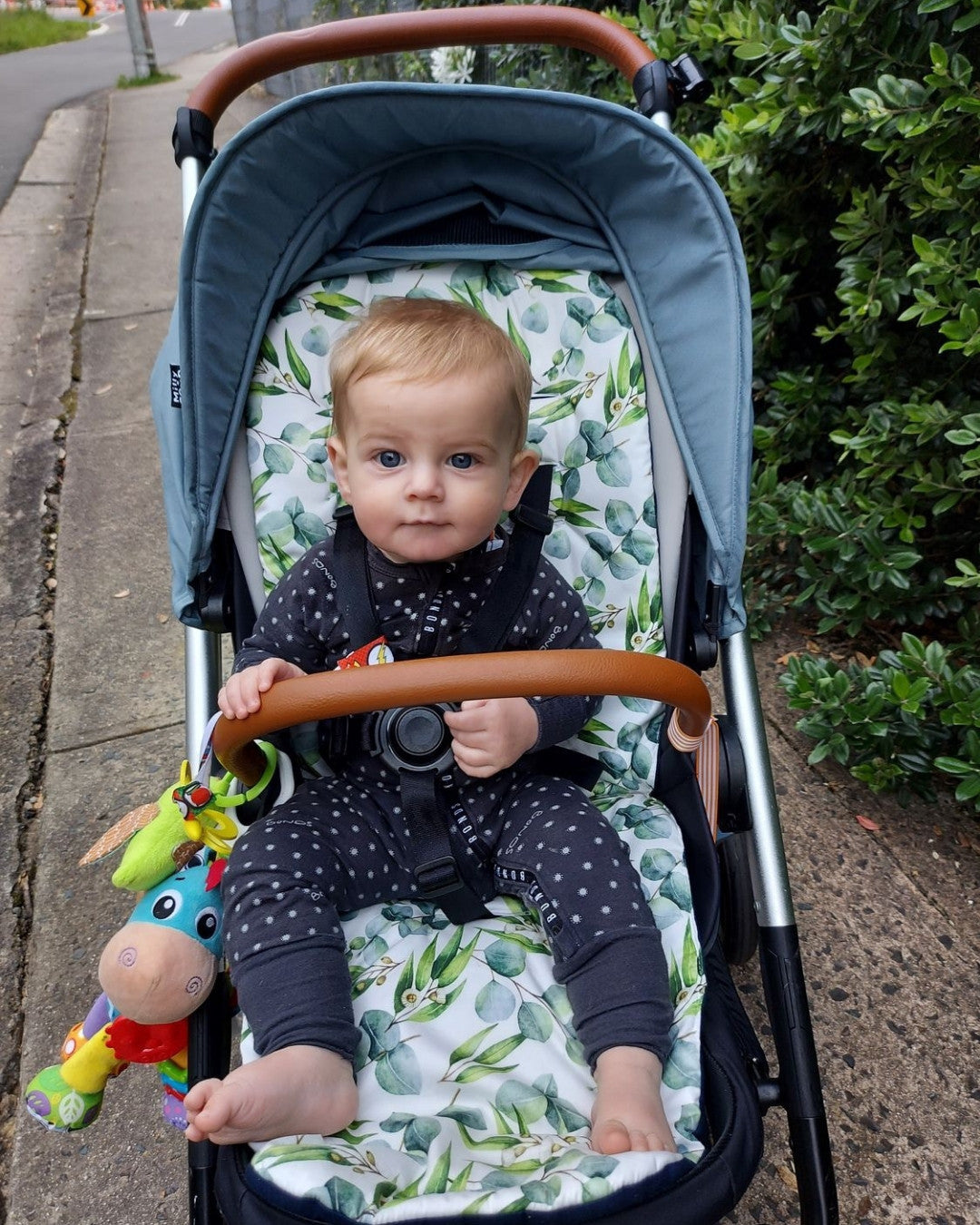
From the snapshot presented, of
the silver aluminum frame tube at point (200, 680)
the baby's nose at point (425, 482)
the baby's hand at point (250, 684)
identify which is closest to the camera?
the baby's hand at point (250, 684)

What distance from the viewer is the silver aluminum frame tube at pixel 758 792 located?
5.06 feet

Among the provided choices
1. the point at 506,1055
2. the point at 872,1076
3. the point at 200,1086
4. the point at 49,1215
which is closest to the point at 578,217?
the point at 506,1055

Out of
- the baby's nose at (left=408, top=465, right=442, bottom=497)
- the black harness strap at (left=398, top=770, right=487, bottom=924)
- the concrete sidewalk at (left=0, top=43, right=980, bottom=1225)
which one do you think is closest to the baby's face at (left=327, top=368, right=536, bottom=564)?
the baby's nose at (left=408, top=465, right=442, bottom=497)

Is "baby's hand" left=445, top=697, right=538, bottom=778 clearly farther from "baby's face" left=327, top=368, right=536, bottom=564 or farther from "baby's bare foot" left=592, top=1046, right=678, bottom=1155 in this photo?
"baby's bare foot" left=592, top=1046, right=678, bottom=1155

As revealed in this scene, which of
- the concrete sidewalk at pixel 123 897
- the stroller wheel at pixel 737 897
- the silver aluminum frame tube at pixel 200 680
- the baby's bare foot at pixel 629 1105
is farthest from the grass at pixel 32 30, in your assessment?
the baby's bare foot at pixel 629 1105

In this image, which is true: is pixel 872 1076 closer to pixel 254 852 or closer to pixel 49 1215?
pixel 254 852

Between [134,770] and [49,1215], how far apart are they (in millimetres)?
1014

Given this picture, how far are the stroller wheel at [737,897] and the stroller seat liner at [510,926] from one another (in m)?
0.13

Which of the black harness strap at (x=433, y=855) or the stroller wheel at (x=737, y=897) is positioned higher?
A: the black harness strap at (x=433, y=855)

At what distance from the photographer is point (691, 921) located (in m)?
1.43

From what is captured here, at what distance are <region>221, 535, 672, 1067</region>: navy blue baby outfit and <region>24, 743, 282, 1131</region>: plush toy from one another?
0.17 feet

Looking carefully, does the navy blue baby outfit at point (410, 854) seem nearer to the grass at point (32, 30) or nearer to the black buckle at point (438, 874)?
the black buckle at point (438, 874)

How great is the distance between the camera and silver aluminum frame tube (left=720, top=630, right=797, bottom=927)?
1543 millimetres

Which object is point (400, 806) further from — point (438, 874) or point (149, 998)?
point (149, 998)
